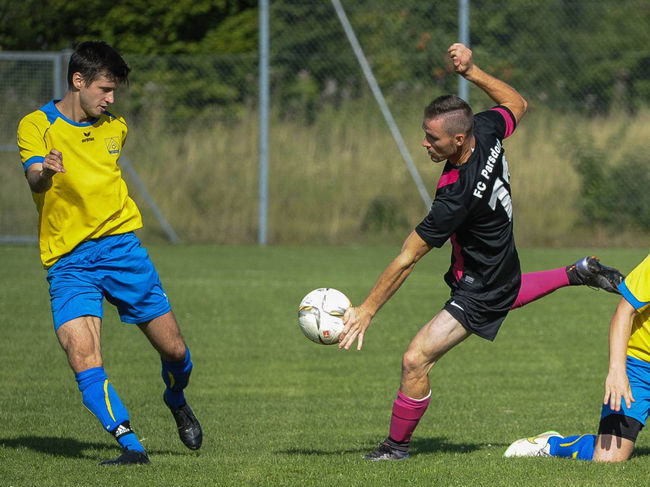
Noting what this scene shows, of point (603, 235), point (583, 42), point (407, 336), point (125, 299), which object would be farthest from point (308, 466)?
point (583, 42)

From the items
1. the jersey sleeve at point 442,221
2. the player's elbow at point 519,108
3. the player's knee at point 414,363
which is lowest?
the player's knee at point 414,363

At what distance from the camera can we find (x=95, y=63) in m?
5.78

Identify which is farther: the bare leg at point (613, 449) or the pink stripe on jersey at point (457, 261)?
the pink stripe on jersey at point (457, 261)

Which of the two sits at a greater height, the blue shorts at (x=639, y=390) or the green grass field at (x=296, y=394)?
the blue shorts at (x=639, y=390)

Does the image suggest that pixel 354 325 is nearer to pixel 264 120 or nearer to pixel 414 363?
pixel 414 363

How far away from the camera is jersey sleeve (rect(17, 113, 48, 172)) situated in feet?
18.6

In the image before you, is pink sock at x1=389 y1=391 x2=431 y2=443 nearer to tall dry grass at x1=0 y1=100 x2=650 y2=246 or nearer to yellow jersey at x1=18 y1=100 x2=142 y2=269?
yellow jersey at x1=18 y1=100 x2=142 y2=269


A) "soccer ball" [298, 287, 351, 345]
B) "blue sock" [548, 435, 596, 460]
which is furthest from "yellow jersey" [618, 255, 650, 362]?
"soccer ball" [298, 287, 351, 345]

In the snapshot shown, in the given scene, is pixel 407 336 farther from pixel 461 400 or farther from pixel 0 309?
pixel 0 309

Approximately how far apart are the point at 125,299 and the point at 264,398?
235 cm

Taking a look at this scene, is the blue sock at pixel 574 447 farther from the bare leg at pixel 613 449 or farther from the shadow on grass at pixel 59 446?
the shadow on grass at pixel 59 446

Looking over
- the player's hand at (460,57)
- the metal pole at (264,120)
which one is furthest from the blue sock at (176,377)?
the metal pole at (264,120)

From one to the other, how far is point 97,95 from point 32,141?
1.41 feet

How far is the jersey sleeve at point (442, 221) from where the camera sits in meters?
5.66
